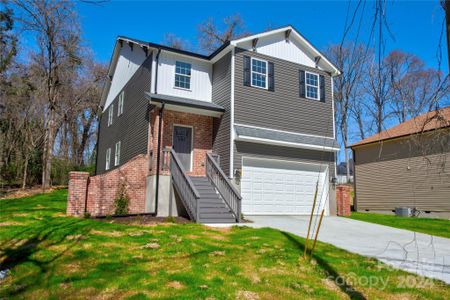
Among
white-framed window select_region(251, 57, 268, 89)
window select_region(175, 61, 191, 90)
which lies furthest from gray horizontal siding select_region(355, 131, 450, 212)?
window select_region(175, 61, 191, 90)

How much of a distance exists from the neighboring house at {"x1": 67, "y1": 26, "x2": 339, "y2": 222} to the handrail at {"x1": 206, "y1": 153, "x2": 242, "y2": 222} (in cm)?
5

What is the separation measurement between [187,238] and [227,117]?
6.88 metres

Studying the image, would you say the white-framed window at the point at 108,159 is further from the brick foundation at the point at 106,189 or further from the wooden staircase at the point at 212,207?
the wooden staircase at the point at 212,207

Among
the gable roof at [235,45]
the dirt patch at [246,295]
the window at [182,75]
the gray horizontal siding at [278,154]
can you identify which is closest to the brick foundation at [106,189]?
the window at [182,75]

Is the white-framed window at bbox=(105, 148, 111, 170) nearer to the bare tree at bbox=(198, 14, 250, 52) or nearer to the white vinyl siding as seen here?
the white vinyl siding

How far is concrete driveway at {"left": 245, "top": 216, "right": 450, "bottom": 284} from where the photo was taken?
20.7 feet

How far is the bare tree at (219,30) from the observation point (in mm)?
34281

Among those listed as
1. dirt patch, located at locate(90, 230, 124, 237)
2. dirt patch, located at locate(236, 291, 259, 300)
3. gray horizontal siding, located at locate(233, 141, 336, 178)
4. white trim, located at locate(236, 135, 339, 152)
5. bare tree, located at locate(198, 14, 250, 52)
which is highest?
bare tree, located at locate(198, 14, 250, 52)

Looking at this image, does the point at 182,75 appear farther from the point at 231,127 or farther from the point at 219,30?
the point at 219,30

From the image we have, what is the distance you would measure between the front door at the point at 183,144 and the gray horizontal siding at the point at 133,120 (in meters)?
1.21

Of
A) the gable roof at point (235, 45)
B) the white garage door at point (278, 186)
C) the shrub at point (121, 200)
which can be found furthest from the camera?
the gable roof at point (235, 45)

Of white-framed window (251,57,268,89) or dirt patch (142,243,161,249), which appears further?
white-framed window (251,57,268,89)

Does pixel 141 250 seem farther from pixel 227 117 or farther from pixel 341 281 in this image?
pixel 227 117

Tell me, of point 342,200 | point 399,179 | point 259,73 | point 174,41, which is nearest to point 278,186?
point 342,200
